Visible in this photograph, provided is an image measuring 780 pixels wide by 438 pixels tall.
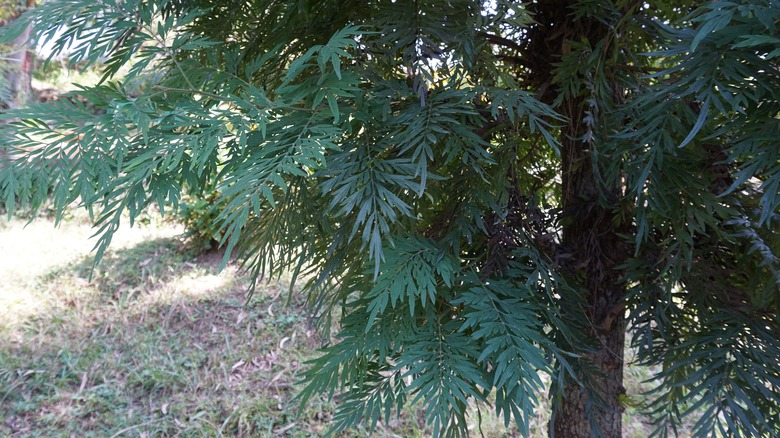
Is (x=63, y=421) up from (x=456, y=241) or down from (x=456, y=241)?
down

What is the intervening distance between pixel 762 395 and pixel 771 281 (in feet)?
0.66

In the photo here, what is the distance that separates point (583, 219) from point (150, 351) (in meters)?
2.55

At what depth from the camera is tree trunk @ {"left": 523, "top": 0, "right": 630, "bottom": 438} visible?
47.0 inches

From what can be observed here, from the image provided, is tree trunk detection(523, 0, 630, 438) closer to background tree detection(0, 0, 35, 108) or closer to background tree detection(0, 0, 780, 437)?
background tree detection(0, 0, 780, 437)

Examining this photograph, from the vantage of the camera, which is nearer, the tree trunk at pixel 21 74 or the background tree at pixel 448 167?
the background tree at pixel 448 167

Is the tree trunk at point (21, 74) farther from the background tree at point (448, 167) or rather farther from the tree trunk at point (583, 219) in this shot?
the tree trunk at point (583, 219)

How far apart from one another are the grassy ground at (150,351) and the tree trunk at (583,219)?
1.23 m

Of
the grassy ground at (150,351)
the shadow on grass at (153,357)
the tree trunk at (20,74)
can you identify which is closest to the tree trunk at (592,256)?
the grassy ground at (150,351)

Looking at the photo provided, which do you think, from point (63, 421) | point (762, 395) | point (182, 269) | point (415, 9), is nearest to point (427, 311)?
point (415, 9)

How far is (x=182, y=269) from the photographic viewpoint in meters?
3.67

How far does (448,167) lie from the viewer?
99 cm

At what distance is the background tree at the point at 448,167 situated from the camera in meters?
0.65

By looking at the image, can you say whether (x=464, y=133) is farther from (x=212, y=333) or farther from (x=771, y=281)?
(x=212, y=333)

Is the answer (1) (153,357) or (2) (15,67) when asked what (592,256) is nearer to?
(1) (153,357)
